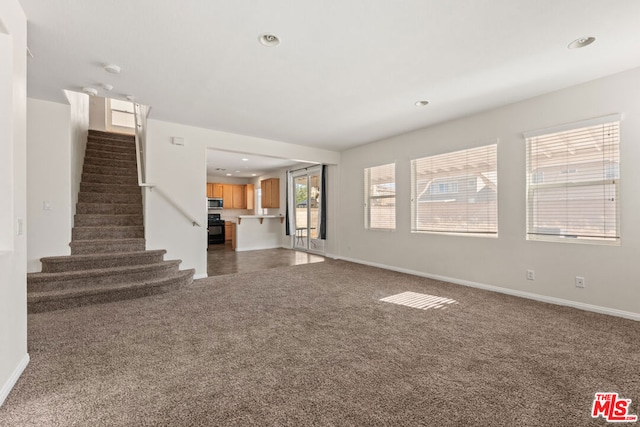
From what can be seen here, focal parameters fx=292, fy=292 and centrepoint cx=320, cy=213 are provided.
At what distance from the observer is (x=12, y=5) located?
1.90 meters

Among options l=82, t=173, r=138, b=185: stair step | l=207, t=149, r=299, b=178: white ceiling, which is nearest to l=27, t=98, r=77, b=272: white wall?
l=82, t=173, r=138, b=185: stair step

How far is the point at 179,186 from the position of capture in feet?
15.4

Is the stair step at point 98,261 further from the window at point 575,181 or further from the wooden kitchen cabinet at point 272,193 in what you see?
the window at point 575,181

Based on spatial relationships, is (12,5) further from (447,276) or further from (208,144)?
(447,276)

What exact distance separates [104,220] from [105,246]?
0.60 meters

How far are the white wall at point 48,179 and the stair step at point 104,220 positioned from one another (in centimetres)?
43

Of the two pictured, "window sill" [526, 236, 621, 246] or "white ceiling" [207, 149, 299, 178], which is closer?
"window sill" [526, 236, 621, 246]

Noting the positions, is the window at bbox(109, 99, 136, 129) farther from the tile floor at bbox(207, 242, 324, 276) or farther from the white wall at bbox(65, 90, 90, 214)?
the tile floor at bbox(207, 242, 324, 276)

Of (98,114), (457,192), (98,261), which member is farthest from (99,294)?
(98,114)

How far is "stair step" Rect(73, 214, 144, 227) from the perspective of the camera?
441 cm

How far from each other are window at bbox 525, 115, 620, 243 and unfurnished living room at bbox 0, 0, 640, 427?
20 mm

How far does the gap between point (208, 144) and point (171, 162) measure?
0.68 m

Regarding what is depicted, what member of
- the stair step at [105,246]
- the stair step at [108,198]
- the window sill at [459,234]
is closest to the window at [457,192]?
the window sill at [459,234]

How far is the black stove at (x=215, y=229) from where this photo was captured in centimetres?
977
